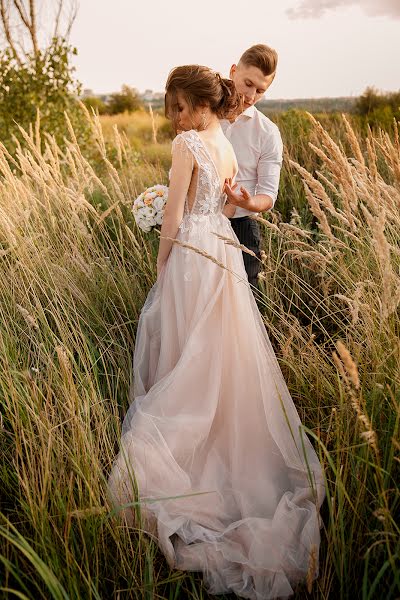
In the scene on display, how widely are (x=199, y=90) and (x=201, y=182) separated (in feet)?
1.29

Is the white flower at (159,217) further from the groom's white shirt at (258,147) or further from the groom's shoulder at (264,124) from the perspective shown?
the groom's shoulder at (264,124)

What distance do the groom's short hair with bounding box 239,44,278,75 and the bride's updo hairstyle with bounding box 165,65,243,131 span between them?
0.41 m

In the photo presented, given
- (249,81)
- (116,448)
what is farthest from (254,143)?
(116,448)

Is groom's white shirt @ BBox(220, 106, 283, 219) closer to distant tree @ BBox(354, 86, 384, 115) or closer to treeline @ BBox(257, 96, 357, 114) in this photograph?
treeline @ BBox(257, 96, 357, 114)

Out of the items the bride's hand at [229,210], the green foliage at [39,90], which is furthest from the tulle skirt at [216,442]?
the green foliage at [39,90]

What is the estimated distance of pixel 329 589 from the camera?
1.71 metres

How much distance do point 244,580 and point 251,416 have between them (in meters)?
0.66

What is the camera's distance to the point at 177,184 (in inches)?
97.5

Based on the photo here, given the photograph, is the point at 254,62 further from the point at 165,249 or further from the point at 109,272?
the point at 109,272

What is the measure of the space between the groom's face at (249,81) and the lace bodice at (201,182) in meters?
0.66

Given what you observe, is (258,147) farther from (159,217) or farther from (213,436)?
(213,436)

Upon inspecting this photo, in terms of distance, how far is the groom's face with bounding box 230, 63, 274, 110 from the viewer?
2945 mm

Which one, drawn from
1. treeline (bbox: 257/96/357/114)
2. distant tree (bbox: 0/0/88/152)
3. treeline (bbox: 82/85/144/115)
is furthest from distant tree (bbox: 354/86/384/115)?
treeline (bbox: 82/85/144/115)

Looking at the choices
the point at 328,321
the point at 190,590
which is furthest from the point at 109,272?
the point at 190,590
